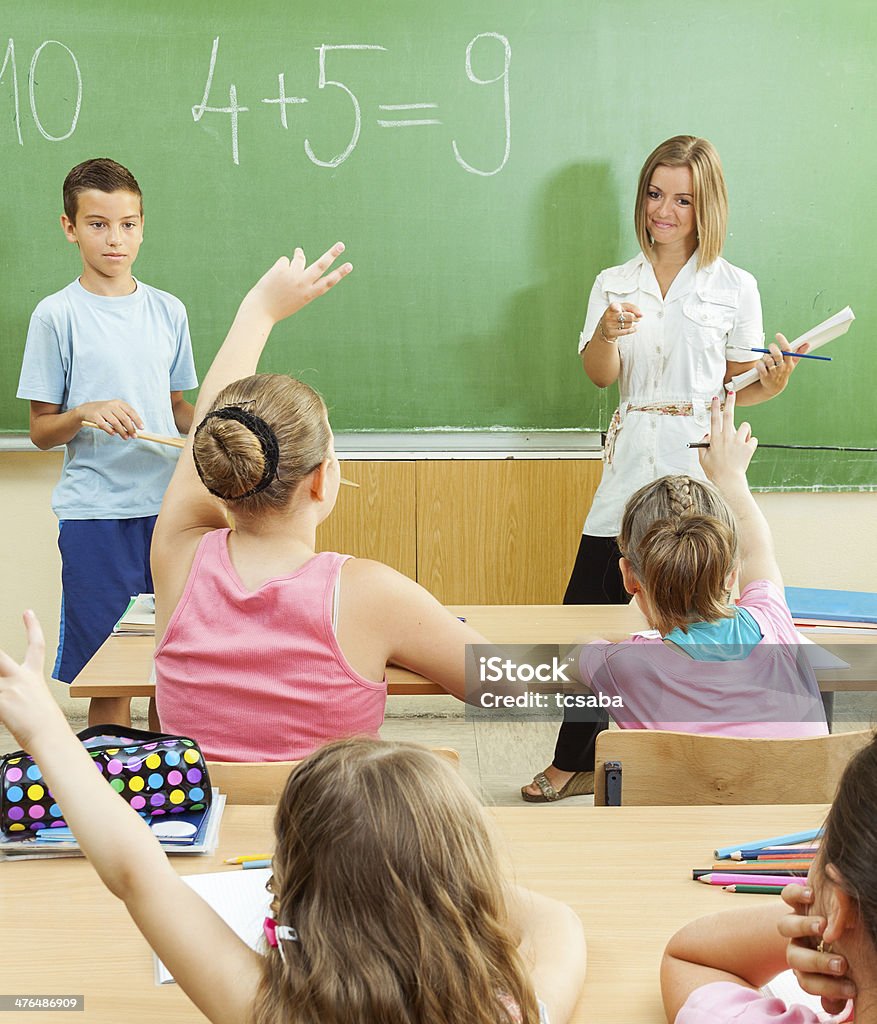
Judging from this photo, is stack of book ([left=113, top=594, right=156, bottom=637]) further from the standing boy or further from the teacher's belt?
the teacher's belt

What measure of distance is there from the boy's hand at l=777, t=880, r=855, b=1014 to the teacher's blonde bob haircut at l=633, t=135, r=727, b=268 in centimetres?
259

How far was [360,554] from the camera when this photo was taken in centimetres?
367

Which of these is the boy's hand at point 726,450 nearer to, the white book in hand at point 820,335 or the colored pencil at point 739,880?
the white book in hand at point 820,335

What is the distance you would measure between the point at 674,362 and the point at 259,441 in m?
1.83

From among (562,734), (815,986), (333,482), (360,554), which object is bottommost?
(562,734)

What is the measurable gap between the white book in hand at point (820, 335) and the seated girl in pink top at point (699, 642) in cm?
85

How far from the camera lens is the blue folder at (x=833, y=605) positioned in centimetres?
241

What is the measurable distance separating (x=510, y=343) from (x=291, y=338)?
68 centimetres

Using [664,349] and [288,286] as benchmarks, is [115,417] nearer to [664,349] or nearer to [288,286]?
[288,286]

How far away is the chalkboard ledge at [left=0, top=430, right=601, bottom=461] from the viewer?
Result: 362 cm

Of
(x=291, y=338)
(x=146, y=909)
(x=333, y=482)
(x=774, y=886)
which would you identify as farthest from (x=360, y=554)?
(x=146, y=909)

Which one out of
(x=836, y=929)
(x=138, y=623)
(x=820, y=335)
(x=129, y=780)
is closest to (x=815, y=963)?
(x=836, y=929)

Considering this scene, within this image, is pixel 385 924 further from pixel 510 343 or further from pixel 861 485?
pixel 861 485

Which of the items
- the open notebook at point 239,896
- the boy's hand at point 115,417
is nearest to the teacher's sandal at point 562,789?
the boy's hand at point 115,417
